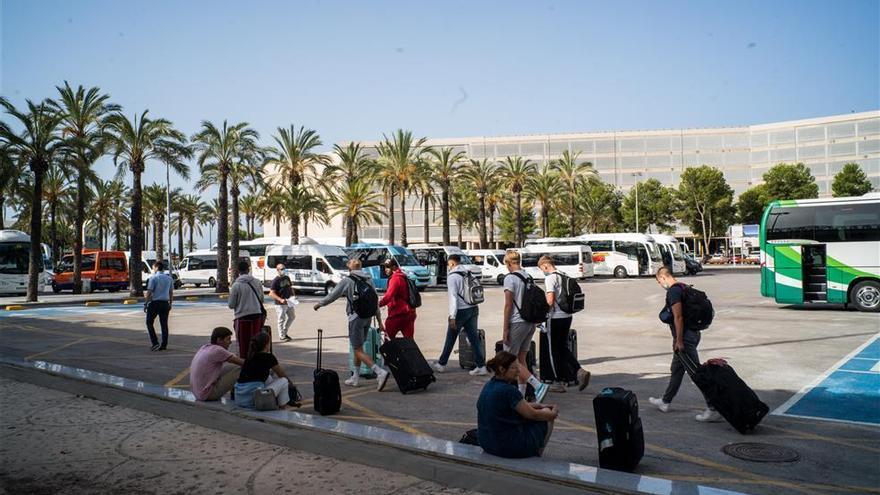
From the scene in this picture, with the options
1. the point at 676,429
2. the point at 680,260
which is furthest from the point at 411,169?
the point at 676,429

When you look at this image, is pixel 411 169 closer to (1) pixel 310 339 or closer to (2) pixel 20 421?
(1) pixel 310 339

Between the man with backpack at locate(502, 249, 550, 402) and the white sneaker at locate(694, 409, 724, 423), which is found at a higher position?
the man with backpack at locate(502, 249, 550, 402)

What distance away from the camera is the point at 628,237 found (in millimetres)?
44812

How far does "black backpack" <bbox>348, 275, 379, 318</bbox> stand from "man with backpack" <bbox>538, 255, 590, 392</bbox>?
2.32 m

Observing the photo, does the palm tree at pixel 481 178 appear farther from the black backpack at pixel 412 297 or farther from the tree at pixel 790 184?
the black backpack at pixel 412 297

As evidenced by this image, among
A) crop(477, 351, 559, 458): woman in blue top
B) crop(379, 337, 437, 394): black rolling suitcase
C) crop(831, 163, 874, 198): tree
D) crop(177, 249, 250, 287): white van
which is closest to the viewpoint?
crop(477, 351, 559, 458): woman in blue top

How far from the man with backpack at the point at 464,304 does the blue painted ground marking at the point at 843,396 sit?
13.1 ft

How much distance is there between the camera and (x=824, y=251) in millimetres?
18922

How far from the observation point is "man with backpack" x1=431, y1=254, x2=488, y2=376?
30.8 feet

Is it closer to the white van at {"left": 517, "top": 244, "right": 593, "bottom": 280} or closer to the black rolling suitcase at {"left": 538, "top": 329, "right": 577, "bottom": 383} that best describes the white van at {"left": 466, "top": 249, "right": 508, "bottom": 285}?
the white van at {"left": 517, "top": 244, "right": 593, "bottom": 280}

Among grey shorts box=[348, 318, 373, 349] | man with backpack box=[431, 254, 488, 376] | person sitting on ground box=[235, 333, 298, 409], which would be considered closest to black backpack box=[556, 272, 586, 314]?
man with backpack box=[431, 254, 488, 376]

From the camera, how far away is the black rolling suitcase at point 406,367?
854 cm

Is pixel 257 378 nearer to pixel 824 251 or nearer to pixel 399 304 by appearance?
pixel 399 304

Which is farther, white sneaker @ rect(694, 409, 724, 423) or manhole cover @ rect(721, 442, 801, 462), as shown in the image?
white sneaker @ rect(694, 409, 724, 423)
